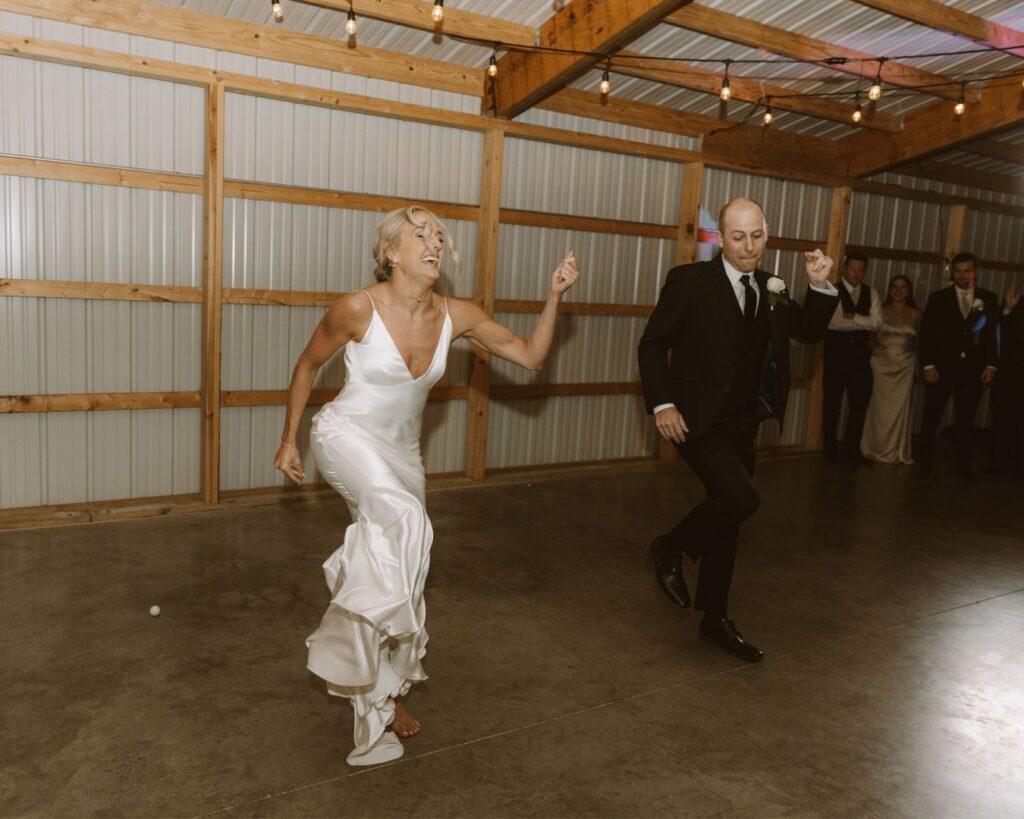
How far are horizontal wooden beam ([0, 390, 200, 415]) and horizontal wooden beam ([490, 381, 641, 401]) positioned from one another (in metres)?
2.50

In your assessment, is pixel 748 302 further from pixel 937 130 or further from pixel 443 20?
pixel 937 130

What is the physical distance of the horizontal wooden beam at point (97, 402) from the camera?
5594 millimetres

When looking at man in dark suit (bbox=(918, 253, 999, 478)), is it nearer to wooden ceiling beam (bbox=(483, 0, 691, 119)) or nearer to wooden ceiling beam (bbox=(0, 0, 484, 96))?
wooden ceiling beam (bbox=(483, 0, 691, 119))

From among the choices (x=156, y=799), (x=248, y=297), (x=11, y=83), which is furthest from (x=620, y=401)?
(x=156, y=799)

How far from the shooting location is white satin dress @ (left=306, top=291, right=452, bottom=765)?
284 cm

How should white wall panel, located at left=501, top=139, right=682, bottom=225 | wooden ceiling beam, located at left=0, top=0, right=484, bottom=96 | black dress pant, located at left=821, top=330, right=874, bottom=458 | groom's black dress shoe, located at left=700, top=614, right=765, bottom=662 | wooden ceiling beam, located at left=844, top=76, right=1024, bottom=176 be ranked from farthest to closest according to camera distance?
black dress pant, located at left=821, top=330, right=874, bottom=458
wooden ceiling beam, located at left=844, top=76, right=1024, bottom=176
white wall panel, located at left=501, top=139, right=682, bottom=225
wooden ceiling beam, located at left=0, top=0, right=484, bottom=96
groom's black dress shoe, located at left=700, top=614, right=765, bottom=662

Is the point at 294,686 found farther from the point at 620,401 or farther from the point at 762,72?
the point at 762,72

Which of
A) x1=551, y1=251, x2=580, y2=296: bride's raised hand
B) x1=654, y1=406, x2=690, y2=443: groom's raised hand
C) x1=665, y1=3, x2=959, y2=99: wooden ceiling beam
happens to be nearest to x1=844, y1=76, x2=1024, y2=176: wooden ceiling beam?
x1=665, y1=3, x2=959, y2=99: wooden ceiling beam

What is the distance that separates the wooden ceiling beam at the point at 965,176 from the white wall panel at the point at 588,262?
3.41m

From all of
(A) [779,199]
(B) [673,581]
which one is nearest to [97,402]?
(B) [673,581]

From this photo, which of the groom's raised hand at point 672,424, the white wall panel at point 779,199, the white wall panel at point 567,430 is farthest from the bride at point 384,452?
the white wall panel at point 779,199

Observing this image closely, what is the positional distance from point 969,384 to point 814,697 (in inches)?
234

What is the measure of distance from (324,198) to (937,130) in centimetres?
591

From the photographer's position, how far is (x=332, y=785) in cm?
281
